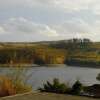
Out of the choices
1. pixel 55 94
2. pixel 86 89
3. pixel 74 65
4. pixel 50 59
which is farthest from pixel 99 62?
pixel 55 94

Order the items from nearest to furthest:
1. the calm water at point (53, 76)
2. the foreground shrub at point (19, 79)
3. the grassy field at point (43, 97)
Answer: the grassy field at point (43, 97), the foreground shrub at point (19, 79), the calm water at point (53, 76)

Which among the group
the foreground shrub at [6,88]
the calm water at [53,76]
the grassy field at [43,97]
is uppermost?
the foreground shrub at [6,88]

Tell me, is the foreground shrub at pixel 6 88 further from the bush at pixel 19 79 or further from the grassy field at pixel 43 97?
the grassy field at pixel 43 97

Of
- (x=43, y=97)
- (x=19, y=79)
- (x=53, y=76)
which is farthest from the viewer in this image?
(x=53, y=76)

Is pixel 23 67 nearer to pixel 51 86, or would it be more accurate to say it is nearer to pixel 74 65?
pixel 51 86

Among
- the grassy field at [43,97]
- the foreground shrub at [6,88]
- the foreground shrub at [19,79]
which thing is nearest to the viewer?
the grassy field at [43,97]

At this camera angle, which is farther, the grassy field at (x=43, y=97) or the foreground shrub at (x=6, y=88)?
the foreground shrub at (x=6, y=88)

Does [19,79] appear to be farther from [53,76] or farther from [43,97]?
[53,76]

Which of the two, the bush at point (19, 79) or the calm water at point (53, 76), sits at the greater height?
the bush at point (19, 79)

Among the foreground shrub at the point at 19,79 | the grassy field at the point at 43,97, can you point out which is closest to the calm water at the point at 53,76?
the foreground shrub at the point at 19,79

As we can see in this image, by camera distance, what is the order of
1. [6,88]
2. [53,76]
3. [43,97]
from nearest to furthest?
[43,97], [6,88], [53,76]

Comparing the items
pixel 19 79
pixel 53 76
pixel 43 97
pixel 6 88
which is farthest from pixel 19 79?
pixel 53 76

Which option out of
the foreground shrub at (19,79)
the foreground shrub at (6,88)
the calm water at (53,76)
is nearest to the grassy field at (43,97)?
the foreground shrub at (6,88)

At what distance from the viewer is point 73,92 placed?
837 centimetres
